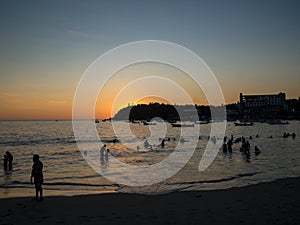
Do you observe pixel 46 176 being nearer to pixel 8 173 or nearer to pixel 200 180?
pixel 8 173

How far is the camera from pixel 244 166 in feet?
92.6

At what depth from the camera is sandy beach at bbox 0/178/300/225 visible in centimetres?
1096

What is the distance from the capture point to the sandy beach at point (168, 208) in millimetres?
10961

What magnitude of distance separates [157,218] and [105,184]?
33.3 feet

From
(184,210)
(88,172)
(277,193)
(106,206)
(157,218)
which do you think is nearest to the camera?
(157,218)

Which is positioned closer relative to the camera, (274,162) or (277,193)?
(277,193)

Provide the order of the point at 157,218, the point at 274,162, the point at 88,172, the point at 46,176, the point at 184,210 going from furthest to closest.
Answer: the point at 274,162, the point at 88,172, the point at 46,176, the point at 184,210, the point at 157,218

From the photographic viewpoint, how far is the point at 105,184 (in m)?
20.8

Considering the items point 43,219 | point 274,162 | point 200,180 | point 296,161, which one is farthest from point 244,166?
point 43,219

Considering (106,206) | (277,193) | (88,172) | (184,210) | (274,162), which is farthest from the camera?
(274,162)

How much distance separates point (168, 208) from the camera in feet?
42.2

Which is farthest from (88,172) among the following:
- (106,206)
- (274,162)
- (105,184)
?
(274,162)

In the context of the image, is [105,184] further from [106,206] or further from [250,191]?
[250,191]

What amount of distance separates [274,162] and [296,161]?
237cm
